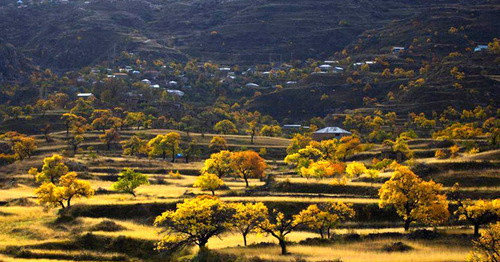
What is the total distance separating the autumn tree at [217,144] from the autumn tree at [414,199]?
69870 mm

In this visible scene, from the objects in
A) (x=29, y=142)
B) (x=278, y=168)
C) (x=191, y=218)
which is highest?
(x=191, y=218)

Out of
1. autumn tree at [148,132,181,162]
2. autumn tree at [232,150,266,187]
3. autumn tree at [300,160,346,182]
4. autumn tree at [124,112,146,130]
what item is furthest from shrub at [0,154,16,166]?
autumn tree at [300,160,346,182]

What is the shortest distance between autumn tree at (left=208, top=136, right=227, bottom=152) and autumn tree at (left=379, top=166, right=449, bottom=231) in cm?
6987

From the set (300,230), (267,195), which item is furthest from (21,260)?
(267,195)

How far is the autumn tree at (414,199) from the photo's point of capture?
1832 inches

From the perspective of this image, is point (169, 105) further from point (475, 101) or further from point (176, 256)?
point (176, 256)

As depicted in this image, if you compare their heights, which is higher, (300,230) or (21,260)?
(21,260)

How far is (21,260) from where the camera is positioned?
4188 cm

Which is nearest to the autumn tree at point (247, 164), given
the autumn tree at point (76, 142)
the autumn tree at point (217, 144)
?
the autumn tree at point (217, 144)

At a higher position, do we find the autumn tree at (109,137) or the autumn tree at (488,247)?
the autumn tree at (488,247)

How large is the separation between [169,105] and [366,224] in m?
131

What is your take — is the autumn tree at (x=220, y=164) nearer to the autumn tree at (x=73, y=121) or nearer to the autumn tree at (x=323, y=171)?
the autumn tree at (x=323, y=171)

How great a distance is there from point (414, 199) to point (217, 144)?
2877 inches

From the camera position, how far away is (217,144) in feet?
381
